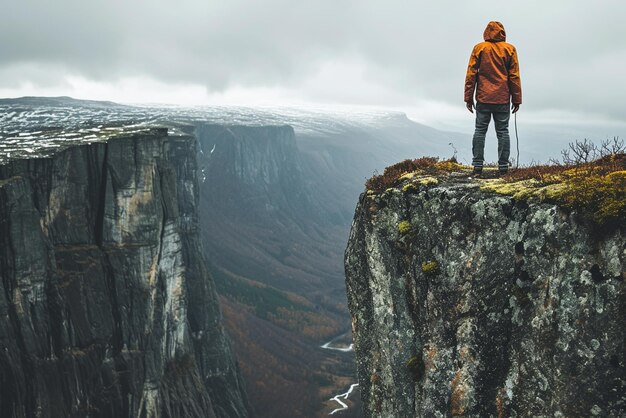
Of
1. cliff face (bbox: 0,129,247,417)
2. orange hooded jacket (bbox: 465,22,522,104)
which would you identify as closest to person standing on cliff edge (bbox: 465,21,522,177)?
orange hooded jacket (bbox: 465,22,522,104)

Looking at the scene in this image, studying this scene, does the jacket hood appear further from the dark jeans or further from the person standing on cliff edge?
the dark jeans

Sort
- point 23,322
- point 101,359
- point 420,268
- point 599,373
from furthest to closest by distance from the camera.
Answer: point 101,359, point 23,322, point 420,268, point 599,373

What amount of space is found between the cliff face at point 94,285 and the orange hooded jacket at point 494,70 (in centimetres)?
10086

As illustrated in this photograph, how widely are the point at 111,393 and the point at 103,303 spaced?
19124 millimetres

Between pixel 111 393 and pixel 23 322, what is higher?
pixel 23 322

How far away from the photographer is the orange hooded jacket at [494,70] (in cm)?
1953

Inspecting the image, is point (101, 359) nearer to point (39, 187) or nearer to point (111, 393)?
point (111, 393)

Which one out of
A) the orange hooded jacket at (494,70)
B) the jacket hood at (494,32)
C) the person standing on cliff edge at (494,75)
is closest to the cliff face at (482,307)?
the person standing on cliff edge at (494,75)

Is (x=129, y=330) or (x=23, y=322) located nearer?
(x=23, y=322)

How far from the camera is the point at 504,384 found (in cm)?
1568

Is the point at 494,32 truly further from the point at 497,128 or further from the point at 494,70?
the point at 497,128

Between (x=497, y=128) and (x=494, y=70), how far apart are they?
8.36 feet

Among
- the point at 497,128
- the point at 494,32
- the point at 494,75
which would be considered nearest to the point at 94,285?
the point at 497,128


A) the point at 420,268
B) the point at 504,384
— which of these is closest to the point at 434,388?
the point at 504,384
